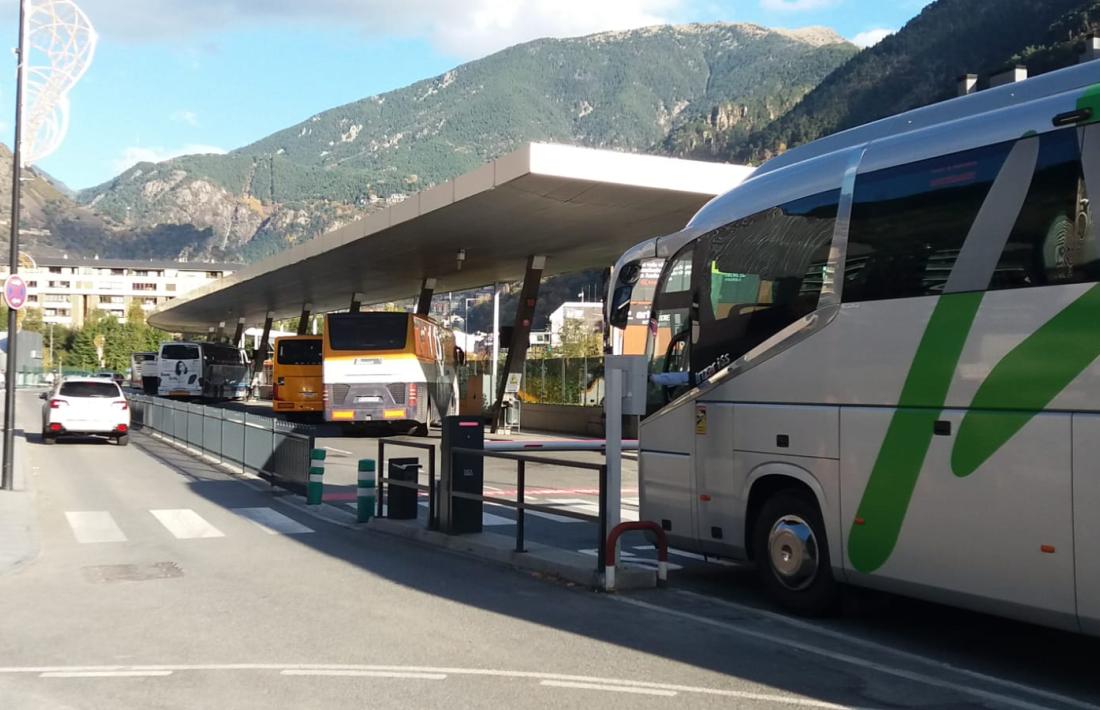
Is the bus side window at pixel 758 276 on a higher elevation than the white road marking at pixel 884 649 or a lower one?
higher

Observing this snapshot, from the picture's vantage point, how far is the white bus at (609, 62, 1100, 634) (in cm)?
641

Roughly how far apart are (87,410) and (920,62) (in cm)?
13832

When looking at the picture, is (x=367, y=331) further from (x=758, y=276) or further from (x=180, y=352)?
(x=180, y=352)

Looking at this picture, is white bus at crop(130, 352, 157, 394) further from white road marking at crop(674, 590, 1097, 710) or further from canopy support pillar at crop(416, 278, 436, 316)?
white road marking at crop(674, 590, 1097, 710)

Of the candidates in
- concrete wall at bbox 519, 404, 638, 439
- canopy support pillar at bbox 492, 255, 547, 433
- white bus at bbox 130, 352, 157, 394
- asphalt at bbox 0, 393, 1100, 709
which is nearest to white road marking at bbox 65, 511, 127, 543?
asphalt at bbox 0, 393, 1100, 709

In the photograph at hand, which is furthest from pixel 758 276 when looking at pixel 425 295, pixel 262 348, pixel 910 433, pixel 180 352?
pixel 262 348

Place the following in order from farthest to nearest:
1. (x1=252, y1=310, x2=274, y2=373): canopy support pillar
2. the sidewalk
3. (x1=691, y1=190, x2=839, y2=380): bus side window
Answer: (x1=252, y1=310, x2=274, y2=373): canopy support pillar → the sidewalk → (x1=691, y1=190, x2=839, y2=380): bus side window

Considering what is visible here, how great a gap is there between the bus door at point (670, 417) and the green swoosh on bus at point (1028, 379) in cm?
305

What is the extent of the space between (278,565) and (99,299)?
7947 inches

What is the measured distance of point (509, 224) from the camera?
1198 inches

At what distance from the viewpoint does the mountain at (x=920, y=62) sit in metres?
124

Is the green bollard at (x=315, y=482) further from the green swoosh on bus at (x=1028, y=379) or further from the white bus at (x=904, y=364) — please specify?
the green swoosh on bus at (x=1028, y=379)

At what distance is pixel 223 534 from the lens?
13453 millimetres

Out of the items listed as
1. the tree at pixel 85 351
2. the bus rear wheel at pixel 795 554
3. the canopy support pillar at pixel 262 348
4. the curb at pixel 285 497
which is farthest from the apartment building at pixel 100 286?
the bus rear wheel at pixel 795 554
